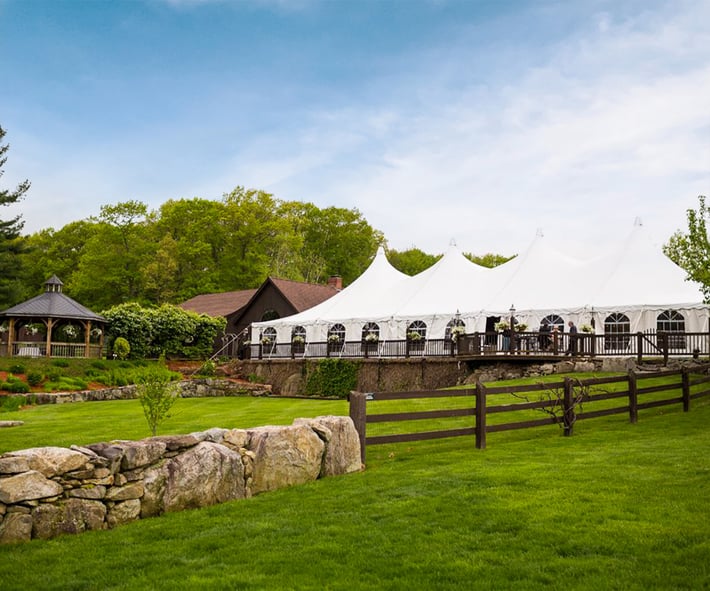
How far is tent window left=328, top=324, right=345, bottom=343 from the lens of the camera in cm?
3122

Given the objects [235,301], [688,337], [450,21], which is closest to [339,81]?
[450,21]

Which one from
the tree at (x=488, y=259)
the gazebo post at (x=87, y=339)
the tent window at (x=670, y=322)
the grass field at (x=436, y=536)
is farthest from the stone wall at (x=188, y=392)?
the tree at (x=488, y=259)

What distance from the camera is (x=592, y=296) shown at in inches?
1015

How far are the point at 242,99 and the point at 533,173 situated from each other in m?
12.7

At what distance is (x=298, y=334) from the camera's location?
109 feet

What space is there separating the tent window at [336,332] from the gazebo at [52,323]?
10302mm

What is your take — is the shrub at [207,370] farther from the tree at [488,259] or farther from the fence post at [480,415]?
the tree at [488,259]

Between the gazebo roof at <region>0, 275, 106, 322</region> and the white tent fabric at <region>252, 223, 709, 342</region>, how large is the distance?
8.34 meters

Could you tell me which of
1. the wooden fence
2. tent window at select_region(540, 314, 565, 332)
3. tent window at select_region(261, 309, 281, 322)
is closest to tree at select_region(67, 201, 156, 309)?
tent window at select_region(261, 309, 281, 322)

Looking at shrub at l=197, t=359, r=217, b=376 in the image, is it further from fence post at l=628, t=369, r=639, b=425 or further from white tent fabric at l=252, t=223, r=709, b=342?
fence post at l=628, t=369, r=639, b=425

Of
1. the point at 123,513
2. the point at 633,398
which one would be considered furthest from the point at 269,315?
the point at 123,513

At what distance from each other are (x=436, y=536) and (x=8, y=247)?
4000cm

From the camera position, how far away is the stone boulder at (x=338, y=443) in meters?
8.49

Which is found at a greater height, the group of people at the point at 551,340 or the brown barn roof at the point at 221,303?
the brown barn roof at the point at 221,303
